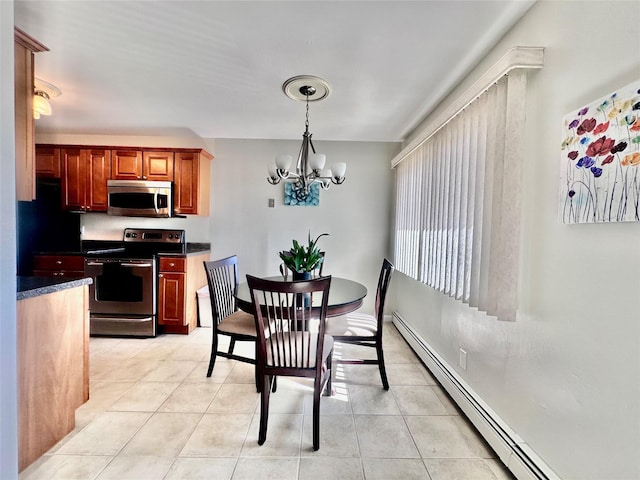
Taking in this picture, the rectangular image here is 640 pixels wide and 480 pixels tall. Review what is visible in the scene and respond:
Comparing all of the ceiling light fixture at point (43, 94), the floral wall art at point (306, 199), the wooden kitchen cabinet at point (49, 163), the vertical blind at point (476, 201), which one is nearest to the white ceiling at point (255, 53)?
the ceiling light fixture at point (43, 94)

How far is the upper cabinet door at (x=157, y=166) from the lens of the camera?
3484 mm

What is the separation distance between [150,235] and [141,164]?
88 cm

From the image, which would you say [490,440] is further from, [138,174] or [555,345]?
[138,174]

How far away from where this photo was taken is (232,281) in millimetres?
2943

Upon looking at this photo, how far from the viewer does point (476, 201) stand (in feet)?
5.85

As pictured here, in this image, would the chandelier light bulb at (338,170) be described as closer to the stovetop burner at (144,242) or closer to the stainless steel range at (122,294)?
the stainless steel range at (122,294)

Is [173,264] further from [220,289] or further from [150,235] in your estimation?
[220,289]

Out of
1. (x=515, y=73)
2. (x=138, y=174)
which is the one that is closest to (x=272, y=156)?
(x=138, y=174)

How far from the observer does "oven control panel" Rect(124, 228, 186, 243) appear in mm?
3707

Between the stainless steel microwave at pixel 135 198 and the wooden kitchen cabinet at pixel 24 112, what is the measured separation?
1859 mm

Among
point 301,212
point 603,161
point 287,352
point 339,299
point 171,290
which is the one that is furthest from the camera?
point 301,212


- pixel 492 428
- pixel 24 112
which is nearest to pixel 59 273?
pixel 24 112

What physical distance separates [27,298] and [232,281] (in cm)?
165

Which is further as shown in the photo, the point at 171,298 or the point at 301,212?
the point at 301,212
